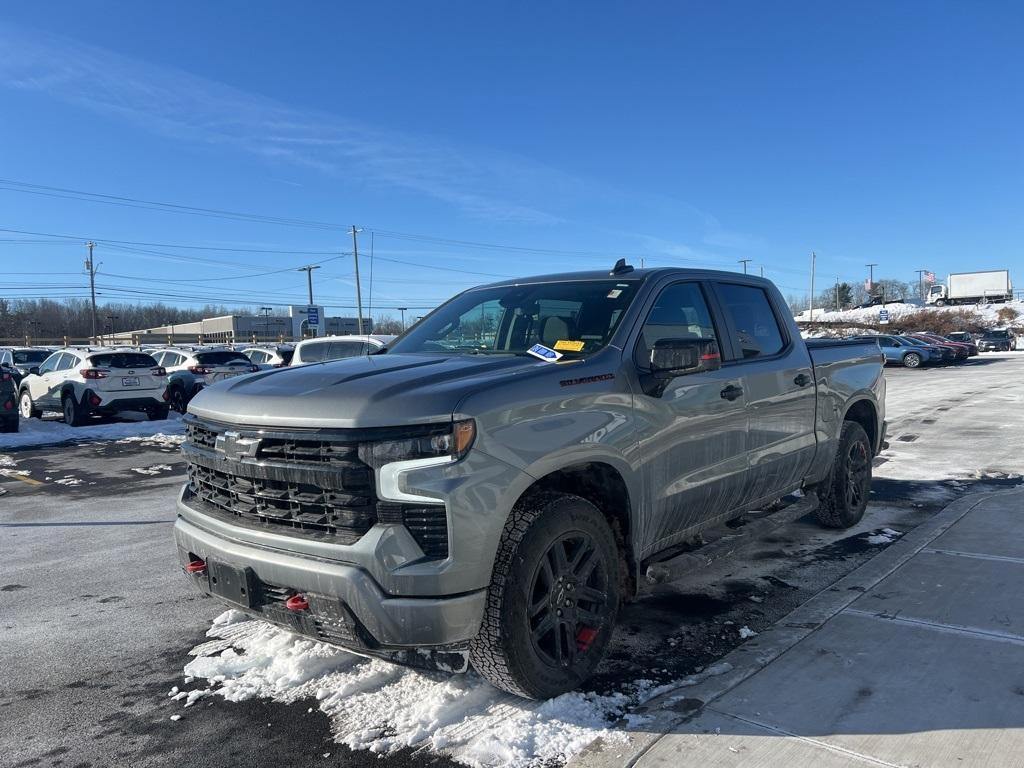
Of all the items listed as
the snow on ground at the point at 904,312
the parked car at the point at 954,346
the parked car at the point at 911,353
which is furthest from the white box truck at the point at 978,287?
the parked car at the point at 911,353

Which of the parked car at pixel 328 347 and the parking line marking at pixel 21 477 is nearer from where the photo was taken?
the parking line marking at pixel 21 477

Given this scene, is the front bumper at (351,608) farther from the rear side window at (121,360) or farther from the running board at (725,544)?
the rear side window at (121,360)

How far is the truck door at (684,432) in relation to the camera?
3.75 meters

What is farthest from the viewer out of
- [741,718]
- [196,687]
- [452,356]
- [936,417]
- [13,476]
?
[936,417]

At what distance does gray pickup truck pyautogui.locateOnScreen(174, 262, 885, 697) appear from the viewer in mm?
2854

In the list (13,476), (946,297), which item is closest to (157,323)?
(946,297)

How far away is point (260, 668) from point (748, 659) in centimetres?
237

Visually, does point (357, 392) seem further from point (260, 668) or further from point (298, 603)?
point (260, 668)

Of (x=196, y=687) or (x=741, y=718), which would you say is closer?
(x=741, y=718)

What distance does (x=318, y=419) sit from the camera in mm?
2982

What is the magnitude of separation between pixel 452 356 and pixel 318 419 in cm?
116

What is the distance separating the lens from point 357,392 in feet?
10.0

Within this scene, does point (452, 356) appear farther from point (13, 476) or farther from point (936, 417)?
point (936, 417)

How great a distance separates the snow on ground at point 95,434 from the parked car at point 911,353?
30184mm
